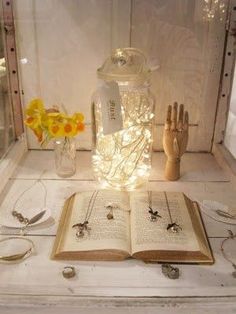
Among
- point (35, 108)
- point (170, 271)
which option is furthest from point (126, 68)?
point (170, 271)

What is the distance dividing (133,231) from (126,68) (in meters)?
0.42

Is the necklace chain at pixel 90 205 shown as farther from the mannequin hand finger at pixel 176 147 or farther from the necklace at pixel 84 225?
the mannequin hand finger at pixel 176 147

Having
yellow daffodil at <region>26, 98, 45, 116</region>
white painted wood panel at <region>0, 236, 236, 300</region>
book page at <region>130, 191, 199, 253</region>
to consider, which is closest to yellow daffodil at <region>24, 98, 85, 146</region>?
yellow daffodil at <region>26, 98, 45, 116</region>

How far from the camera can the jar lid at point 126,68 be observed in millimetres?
925

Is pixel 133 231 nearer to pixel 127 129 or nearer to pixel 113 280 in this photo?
pixel 113 280

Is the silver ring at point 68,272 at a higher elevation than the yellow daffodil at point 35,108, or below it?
below

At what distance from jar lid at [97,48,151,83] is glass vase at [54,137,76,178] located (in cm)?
Result: 23

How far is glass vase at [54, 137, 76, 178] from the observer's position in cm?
107

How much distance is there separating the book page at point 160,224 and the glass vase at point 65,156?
0.80ft

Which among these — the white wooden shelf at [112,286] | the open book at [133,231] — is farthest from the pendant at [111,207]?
the white wooden shelf at [112,286]

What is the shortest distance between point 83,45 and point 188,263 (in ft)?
2.38

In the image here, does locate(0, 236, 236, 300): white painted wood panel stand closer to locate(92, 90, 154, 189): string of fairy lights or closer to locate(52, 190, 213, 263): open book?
locate(52, 190, 213, 263): open book

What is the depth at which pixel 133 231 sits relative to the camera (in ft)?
2.53

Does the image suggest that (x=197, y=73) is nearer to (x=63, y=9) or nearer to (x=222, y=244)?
(x=63, y=9)
